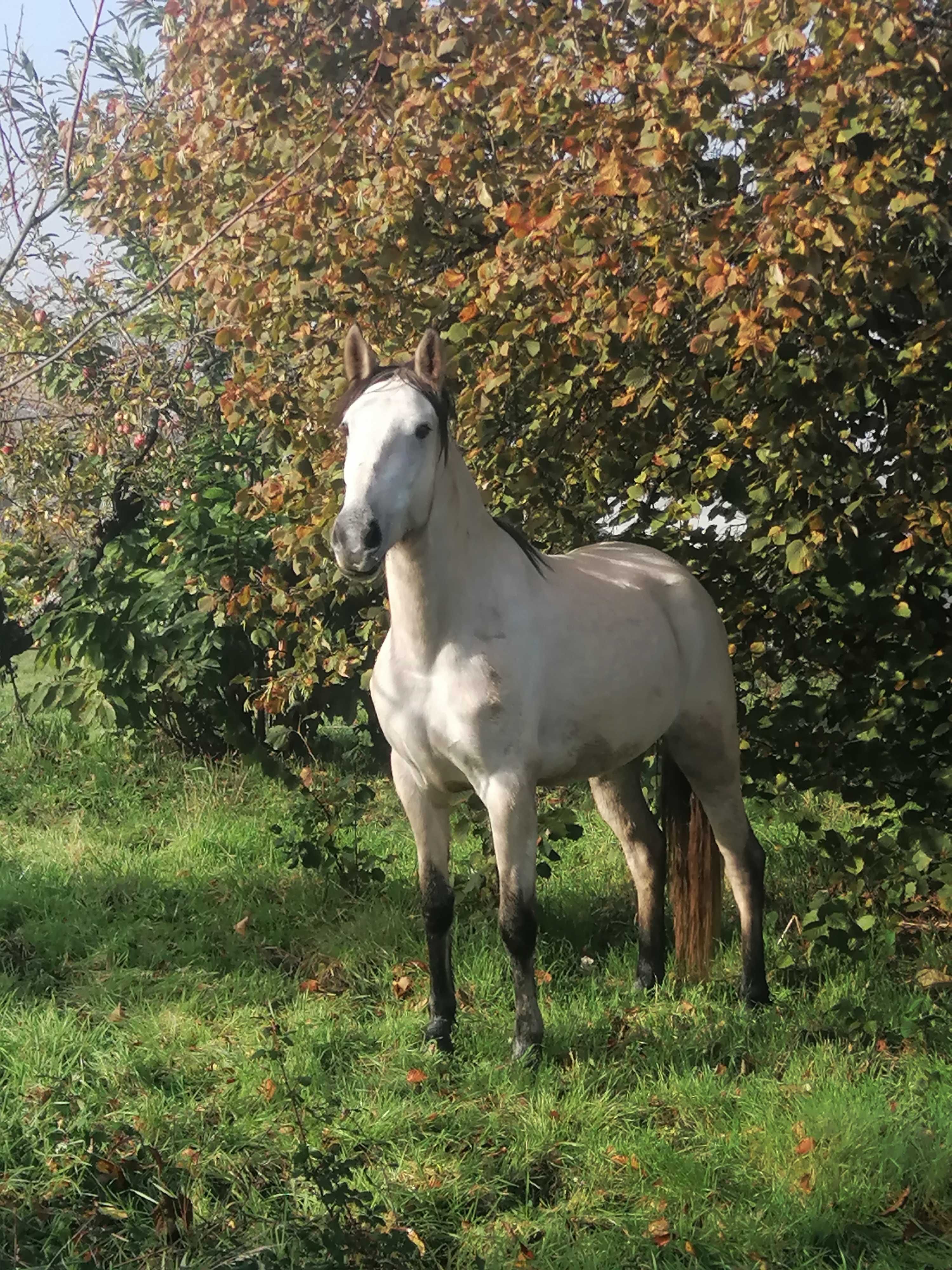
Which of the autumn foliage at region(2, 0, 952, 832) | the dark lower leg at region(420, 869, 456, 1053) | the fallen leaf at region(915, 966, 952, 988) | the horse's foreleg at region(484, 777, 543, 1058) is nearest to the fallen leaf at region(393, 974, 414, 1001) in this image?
the dark lower leg at region(420, 869, 456, 1053)

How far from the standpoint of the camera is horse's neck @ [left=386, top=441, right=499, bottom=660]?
348 cm

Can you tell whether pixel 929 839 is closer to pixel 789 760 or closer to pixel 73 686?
pixel 789 760

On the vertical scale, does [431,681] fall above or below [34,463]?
below

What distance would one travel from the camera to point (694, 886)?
441cm

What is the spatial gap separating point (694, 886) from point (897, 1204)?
5.16ft

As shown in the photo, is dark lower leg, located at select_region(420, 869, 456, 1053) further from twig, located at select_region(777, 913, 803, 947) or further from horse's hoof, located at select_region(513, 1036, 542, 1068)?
twig, located at select_region(777, 913, 803, 947)

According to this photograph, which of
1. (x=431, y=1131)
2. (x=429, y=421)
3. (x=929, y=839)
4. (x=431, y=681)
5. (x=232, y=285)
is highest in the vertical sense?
(x=232, y=285)

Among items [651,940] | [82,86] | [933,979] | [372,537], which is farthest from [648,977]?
[82,86]

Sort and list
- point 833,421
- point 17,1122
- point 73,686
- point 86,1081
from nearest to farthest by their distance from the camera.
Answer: point 17,1122 → point 86,1081 → point 833,421 → point 73,686

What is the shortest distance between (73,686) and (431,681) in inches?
157

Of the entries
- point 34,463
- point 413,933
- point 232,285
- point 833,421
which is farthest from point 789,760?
point 34,463

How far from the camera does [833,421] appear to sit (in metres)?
4.25

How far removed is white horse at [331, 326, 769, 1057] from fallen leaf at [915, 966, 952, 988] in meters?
0.54

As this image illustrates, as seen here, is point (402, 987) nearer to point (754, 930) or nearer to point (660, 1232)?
point (754, 930)
